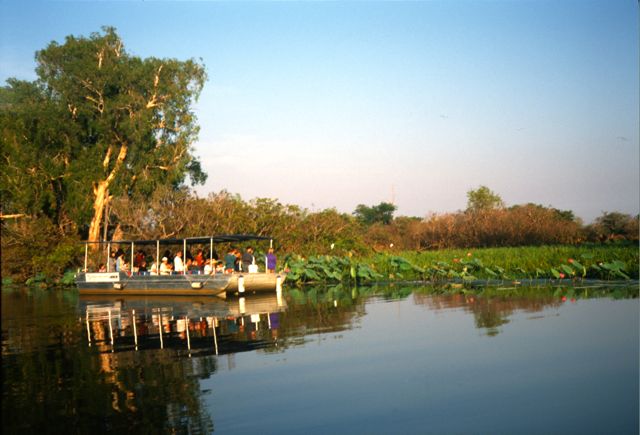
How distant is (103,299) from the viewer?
2808cm

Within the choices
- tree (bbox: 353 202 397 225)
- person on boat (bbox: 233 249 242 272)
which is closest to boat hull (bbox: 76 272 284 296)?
person on boat (bbox: 233 249 242 272)

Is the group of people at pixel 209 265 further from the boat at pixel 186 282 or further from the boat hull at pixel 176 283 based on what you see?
the boat hull at pixel 176 283

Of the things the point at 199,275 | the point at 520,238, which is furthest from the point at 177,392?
the point at 520,238

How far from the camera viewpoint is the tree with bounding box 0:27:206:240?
3881 centimetres

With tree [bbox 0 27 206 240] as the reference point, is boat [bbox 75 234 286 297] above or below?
below

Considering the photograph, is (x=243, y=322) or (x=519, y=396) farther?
(x=243, y=322)

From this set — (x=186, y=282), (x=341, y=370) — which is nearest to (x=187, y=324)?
(x=341, y=370)

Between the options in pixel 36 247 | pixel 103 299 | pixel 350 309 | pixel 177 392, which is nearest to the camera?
pixel 177 392

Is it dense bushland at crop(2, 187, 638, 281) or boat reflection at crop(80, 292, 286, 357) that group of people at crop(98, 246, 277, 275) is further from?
dense bushland at crop(2, 187, 638, 281)

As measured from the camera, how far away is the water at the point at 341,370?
7980 millimetres

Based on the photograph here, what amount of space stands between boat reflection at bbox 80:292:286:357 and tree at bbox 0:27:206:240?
598 inches

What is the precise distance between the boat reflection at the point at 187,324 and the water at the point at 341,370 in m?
0.09

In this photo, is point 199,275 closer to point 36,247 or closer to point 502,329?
point 502,329

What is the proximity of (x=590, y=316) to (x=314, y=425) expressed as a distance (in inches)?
377
